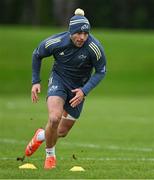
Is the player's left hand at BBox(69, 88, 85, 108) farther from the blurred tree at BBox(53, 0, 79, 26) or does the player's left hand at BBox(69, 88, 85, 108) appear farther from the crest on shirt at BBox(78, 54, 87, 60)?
the blurred tree at BBox(53, 0, 79, 26)

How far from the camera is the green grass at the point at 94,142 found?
1202 cm

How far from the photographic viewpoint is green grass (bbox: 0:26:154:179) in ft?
Answer: 41.9

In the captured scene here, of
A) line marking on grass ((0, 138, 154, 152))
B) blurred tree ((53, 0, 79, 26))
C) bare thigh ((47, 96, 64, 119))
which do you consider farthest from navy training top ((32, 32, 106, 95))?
blurred tree ((53, 0, 79, 26))

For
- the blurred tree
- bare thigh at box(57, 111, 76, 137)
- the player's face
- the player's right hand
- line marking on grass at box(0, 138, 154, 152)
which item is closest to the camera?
the player's face

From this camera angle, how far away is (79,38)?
12.6 metres

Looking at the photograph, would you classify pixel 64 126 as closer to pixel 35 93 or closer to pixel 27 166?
pixel 35 93

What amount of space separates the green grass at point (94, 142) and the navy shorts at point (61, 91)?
821mm

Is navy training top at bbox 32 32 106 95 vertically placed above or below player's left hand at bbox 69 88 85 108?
above

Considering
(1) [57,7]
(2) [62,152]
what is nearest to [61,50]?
(2) [62,152]

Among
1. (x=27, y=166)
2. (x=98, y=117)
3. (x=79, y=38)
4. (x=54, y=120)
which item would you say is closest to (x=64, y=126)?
(x=54, y=120)

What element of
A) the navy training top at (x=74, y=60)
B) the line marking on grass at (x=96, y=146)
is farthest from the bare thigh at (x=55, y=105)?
the line marking on grass at (x=96, y=146)

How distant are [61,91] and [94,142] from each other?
5154 millimetres

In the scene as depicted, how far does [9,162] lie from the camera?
13.3 metres

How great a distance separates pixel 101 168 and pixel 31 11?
62.6m
